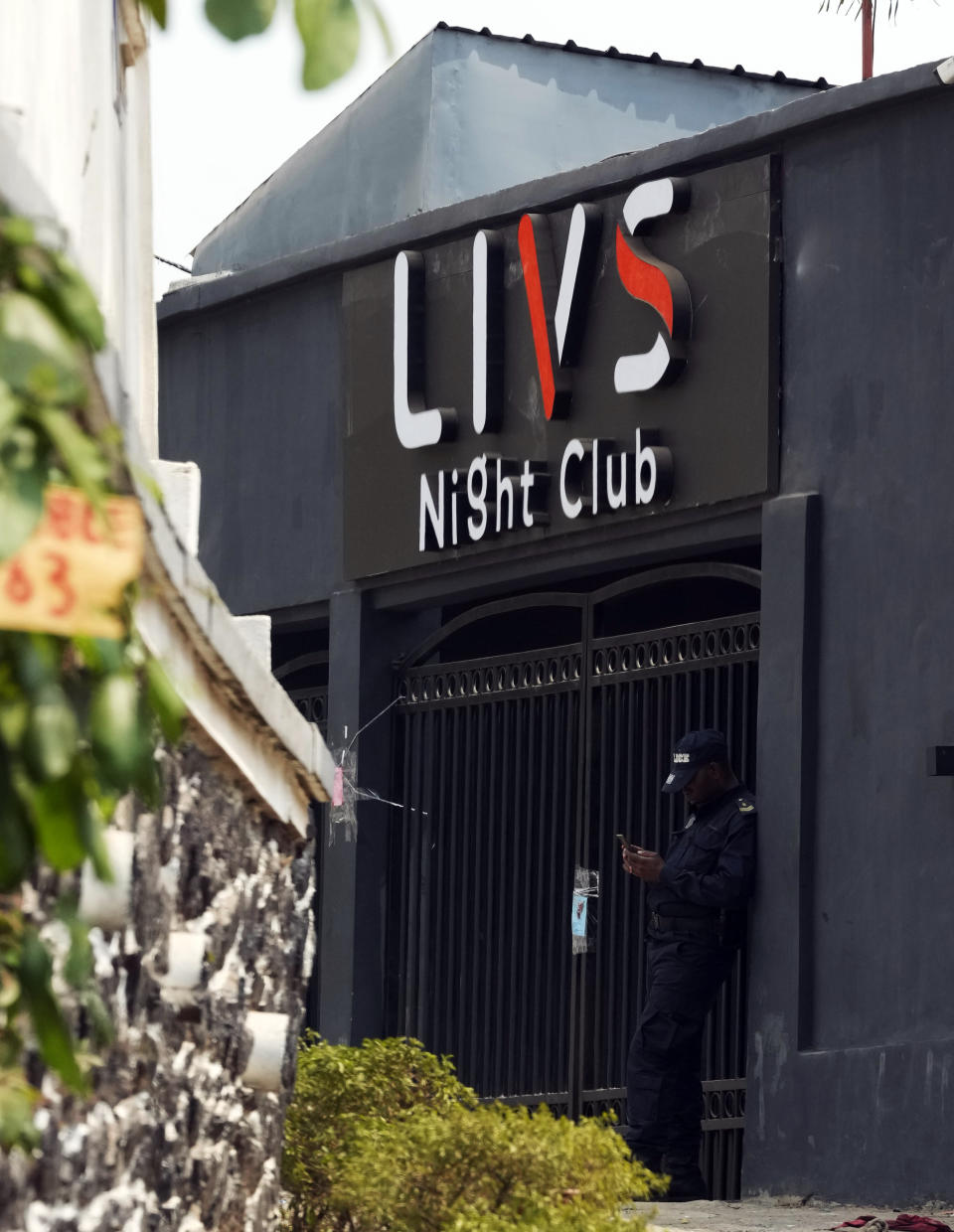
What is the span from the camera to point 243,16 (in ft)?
8.30

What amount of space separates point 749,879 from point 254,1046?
3.69 m

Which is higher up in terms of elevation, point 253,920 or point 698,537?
point 698,537

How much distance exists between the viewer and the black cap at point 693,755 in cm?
913

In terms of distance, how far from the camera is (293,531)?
1177 centimetres

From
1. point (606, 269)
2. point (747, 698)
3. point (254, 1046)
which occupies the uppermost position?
point (606, 269)

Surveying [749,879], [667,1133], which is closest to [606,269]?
[749,879]

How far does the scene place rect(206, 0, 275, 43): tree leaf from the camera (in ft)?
8.29

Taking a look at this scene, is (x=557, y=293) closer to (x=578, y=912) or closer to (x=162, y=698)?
(x=578, y=912)

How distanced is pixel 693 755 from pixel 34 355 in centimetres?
685

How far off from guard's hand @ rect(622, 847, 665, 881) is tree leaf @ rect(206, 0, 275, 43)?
6931 mm

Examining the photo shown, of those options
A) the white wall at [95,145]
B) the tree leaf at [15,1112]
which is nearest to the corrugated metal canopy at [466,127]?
the white wall at [95,145]

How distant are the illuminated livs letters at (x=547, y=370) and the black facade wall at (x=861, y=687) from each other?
564mm

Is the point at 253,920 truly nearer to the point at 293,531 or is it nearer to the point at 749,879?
the point at 749,879

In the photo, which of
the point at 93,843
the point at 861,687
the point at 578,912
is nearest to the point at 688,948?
the point at 578,912
